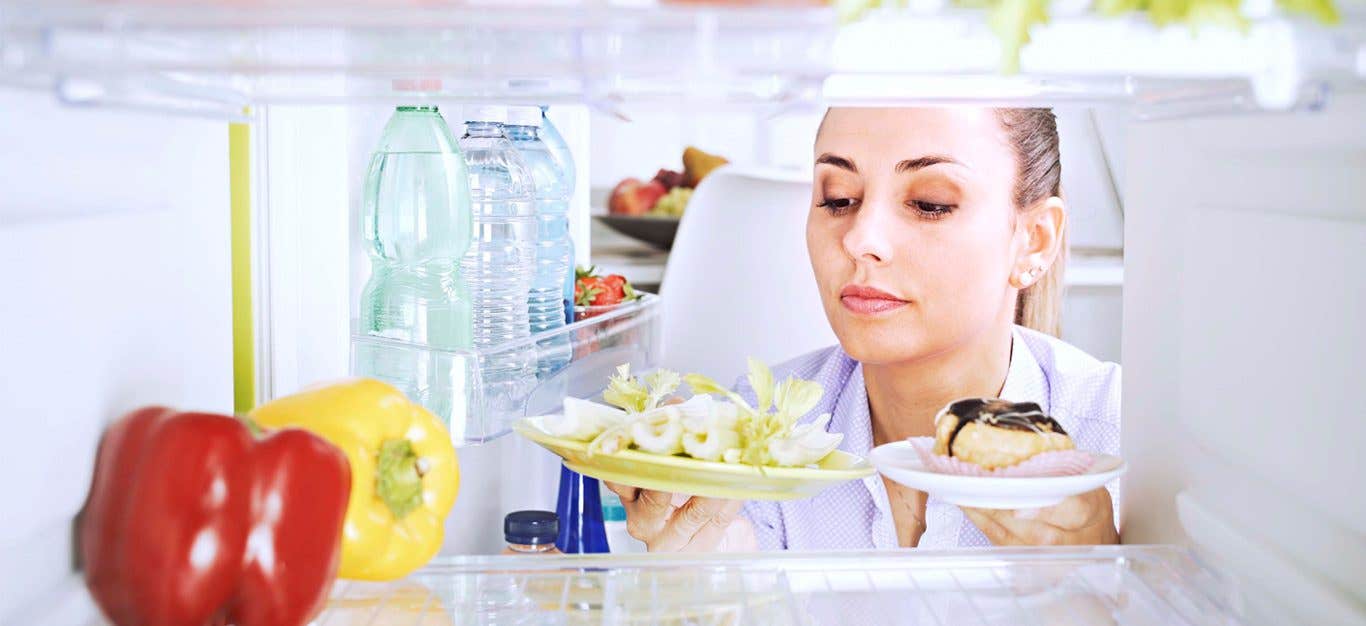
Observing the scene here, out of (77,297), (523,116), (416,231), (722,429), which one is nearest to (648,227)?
(523,116)

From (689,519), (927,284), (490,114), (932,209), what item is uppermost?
(490,114)

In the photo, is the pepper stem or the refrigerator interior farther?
the pepper stem

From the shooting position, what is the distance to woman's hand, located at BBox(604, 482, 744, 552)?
158 centimetres

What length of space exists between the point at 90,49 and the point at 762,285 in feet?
7.83

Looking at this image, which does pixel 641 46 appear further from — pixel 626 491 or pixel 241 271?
pixel 626 491

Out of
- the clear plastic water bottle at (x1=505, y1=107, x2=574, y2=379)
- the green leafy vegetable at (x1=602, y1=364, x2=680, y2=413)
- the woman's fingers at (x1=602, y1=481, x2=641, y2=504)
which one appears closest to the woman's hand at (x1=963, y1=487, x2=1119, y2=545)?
the green leafy vegetable at (x1=602, y1=364, x2=680, y2=413)

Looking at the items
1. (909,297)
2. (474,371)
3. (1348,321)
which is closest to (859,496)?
(909,297)

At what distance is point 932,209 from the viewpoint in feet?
6.97

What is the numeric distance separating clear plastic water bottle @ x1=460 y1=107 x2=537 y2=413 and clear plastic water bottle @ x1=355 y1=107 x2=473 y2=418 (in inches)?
3.7

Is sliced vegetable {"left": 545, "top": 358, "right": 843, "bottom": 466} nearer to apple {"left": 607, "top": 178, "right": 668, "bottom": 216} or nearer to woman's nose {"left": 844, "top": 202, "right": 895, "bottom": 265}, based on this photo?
woman's nose {"left": 844, "top": 202, "right": 895, "bottom": 265}

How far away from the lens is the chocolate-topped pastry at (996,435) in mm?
1100

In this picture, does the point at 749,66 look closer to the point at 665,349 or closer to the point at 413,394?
the point at 413,394

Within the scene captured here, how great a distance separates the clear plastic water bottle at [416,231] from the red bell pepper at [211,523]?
57cm

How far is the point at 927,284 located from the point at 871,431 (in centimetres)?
29
